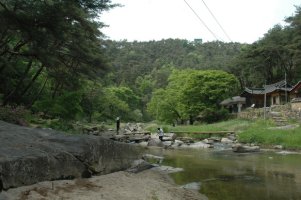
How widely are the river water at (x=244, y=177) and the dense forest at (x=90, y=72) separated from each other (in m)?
8.56

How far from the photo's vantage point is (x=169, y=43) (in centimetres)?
15688

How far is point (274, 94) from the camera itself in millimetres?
52719

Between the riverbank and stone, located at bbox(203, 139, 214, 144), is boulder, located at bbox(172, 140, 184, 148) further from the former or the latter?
the riverbank

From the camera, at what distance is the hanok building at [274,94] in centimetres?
5042

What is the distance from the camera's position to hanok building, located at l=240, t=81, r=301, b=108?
165ft

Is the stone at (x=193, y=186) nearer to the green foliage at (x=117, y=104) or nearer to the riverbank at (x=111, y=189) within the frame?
the riverbank at (x=111, y=189)

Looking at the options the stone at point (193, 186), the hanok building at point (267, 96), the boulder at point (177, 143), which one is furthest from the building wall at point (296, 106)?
the stone at point (193, 186)

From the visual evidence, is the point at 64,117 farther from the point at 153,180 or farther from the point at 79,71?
the point at 153,180

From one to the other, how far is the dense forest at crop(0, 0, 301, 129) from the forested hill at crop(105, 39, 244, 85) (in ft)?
3.76

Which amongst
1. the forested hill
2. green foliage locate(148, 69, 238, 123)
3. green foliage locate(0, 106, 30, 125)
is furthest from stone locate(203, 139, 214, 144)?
the forested hill

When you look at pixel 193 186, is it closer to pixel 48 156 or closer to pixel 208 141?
pixel 48 156

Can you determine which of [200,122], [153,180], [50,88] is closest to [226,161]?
[153,180]

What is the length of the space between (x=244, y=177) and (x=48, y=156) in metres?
9.35

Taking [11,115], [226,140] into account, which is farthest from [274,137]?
[11,115]
